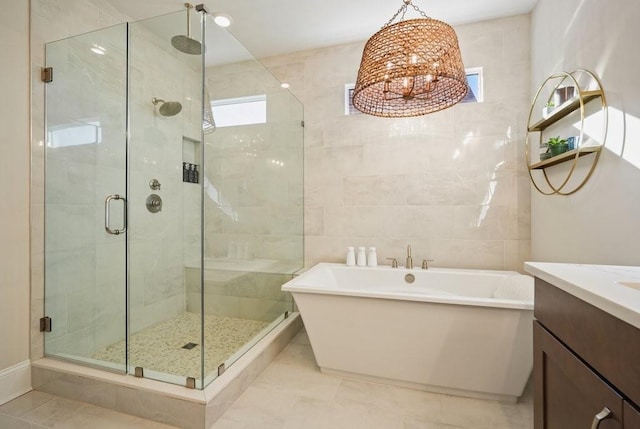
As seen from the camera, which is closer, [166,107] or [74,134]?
[74,134]

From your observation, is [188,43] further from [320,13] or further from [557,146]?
[557,146]

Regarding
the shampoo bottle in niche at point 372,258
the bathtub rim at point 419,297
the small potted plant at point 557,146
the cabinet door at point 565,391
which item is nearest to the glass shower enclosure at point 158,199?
the bathtub rim at point 419,297

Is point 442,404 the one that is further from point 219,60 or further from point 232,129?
point 219,60

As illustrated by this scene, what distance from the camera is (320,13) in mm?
2402

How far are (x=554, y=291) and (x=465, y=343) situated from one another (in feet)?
3.07

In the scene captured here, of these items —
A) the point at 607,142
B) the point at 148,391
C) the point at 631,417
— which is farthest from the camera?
the point at 148,391

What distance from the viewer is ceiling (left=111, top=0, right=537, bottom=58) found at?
2297 millimetres

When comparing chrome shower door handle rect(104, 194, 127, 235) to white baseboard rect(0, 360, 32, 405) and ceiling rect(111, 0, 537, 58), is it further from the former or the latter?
ceiling rect(111, 0, 537, 58)

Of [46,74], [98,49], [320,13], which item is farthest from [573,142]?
[46,74]

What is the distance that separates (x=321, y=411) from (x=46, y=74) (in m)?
2.63

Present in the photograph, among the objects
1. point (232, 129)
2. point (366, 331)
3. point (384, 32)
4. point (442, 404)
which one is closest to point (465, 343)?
point (442, 404)

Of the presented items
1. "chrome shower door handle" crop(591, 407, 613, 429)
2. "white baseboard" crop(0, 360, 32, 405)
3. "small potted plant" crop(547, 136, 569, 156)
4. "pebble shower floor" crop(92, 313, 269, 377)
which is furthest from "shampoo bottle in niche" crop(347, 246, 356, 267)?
"white baseboard" crop(0, 360, 32, 405)

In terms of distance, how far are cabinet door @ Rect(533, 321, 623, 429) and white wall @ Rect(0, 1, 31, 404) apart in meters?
2.60

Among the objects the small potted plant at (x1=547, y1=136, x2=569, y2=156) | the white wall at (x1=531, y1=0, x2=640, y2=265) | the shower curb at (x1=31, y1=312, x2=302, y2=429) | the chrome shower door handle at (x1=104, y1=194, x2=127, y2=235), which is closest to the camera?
the white wall at (x1=531, y1=0, x2=640, y2=265)
